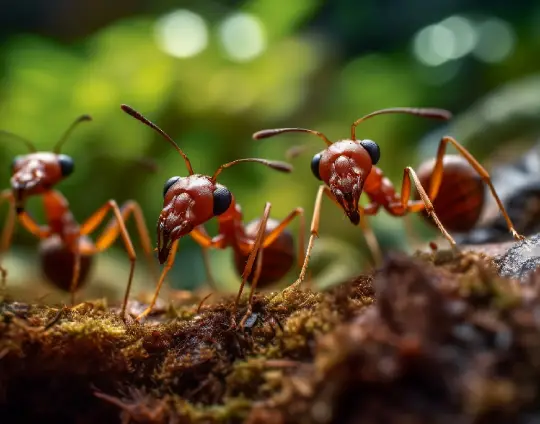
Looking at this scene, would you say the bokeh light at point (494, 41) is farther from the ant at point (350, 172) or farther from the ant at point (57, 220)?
the ant at point (57, 220)

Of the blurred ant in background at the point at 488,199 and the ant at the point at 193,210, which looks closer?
the ant at the point at 193,210

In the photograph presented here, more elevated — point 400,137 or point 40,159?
point 40,159

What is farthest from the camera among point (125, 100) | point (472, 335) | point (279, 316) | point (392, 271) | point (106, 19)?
point (106, 19)

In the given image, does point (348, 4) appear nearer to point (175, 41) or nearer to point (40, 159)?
point (175, 41)

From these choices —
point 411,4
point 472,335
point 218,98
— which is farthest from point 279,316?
point 411,4

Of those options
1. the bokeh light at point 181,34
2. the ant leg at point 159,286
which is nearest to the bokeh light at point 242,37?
the bokeh light at point 181,34

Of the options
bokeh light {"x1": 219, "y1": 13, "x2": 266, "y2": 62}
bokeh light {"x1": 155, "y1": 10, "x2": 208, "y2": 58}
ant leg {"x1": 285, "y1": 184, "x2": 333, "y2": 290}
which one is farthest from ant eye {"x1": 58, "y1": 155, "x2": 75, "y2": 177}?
bokeh light {"x1": 219, "y1": 13, "x2": 266, "y2": 62}
